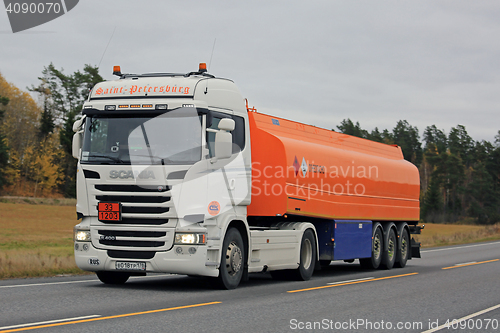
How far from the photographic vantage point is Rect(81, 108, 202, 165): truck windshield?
10781mm

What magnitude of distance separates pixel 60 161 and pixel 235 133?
268 ft

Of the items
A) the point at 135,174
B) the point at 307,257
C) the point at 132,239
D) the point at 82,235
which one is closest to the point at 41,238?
the point at 307,257

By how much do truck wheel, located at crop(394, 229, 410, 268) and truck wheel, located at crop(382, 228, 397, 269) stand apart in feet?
1.25

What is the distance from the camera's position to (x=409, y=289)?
12836mm

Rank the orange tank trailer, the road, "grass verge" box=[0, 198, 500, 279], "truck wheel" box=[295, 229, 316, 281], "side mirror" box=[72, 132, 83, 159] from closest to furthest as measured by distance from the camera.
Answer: the road < "side mirror" box=[72, 132, 83, 159] < the orange tank trailer < "truck wheel" box=[295, 229, 316, 281] < "grass verge" box=[0, 198, 500, 279]

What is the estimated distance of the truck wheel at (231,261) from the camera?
447 inches

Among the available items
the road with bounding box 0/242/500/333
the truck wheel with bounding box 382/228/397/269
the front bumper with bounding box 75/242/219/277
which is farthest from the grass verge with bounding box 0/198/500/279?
the truck wheel with bounding box 382/228/397/269

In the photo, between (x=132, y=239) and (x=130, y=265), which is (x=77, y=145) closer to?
(x=132, y=239)

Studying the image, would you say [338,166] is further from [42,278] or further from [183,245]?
[42,278]

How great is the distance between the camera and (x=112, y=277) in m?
12.3

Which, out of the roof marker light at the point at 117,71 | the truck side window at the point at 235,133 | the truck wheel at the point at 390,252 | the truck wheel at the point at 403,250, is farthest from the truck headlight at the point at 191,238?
the truck wheel at the point at 403,250

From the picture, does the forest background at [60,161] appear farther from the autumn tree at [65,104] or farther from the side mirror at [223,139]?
the side mirror at [223,139]

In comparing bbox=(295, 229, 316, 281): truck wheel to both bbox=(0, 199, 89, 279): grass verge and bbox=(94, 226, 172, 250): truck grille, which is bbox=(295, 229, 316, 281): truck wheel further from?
bbox=(0, 199, 89, 279): grass verge

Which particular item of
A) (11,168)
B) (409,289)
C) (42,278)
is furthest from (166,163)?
(11,168)
